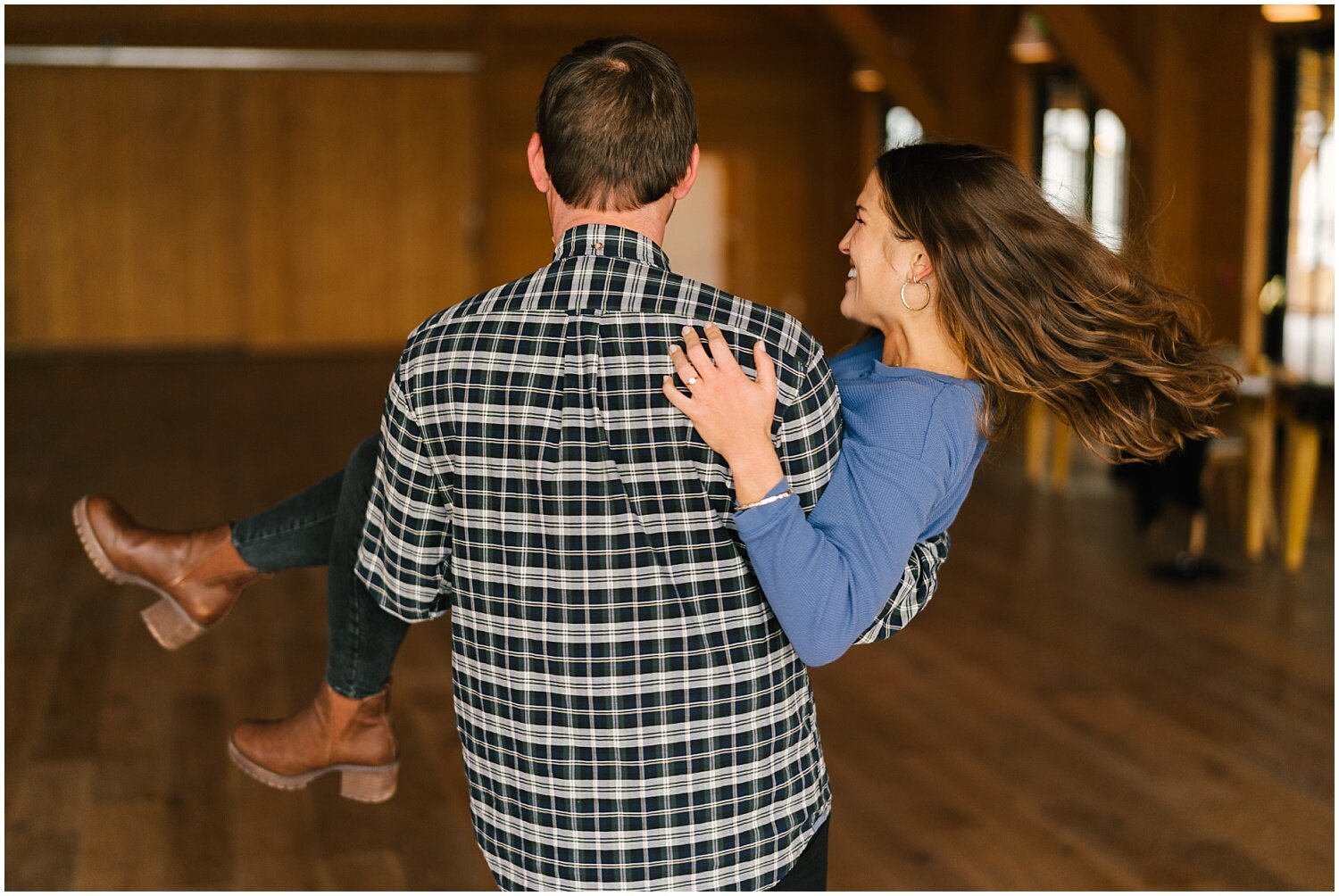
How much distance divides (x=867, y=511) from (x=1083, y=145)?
10.2 metres

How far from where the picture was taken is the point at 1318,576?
548cm

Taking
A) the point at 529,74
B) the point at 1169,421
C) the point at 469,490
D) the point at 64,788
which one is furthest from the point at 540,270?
the point at 529,74

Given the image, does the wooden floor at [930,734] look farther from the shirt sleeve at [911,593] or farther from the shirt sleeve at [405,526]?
A: the shirt sleeve at [405,526]

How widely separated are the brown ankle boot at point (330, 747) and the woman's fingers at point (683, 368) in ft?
2.53

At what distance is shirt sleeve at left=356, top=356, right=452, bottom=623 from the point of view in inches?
53.4

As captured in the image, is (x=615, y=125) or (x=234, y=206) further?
(x=234, y=206)

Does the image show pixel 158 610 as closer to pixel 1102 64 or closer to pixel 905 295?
pixel 905 295

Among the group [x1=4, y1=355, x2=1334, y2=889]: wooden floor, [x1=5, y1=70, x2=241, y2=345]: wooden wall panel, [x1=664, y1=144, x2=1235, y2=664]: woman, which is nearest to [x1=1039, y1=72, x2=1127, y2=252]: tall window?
[x1=4, y1=355, x2=1334, y2=889]: wooden floor

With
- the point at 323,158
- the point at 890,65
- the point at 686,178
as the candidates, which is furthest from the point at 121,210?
the point at 686,178

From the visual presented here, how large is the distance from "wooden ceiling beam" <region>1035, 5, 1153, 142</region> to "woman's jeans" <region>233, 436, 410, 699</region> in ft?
25.2

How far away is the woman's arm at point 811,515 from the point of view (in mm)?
1238

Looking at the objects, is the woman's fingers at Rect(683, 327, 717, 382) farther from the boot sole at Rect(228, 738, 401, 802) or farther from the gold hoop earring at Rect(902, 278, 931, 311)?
the boot sole at Rect(228, 738, 401, 802)

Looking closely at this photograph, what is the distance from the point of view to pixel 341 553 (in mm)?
1647

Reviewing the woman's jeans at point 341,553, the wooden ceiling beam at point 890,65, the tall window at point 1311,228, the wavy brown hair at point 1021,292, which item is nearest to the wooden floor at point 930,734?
the wavy brown hair at point 1021,292
